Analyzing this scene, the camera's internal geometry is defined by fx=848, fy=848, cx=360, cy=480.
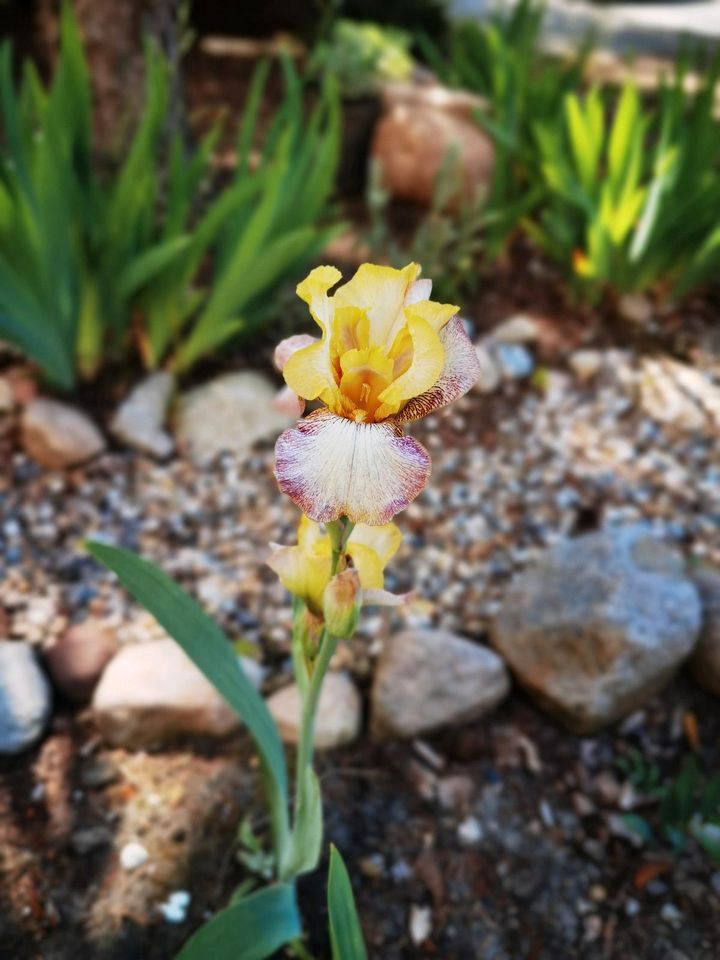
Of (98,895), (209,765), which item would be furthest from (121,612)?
(98,895)

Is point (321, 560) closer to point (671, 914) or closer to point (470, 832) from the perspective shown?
point (470, 832)

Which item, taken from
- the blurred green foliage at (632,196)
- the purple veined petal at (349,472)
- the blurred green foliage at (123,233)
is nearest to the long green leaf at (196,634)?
the purple veined petal at (349,472)

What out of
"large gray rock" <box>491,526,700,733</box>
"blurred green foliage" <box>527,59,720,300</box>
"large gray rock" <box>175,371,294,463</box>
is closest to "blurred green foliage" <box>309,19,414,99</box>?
"blurred green foliage" <box>527,59,720,300</box>

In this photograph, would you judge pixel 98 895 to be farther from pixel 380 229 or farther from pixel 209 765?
pixel 380 229

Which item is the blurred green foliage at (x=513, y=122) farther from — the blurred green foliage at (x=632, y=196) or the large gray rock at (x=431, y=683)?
the large gray rock at (x=431, y=683)

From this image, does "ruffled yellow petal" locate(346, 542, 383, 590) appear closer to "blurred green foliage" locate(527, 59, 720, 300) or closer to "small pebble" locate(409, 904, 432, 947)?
"small pebble" locate(409, 904, 432, 947)

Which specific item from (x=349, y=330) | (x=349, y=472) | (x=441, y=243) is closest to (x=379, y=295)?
(x=349, y=330)
